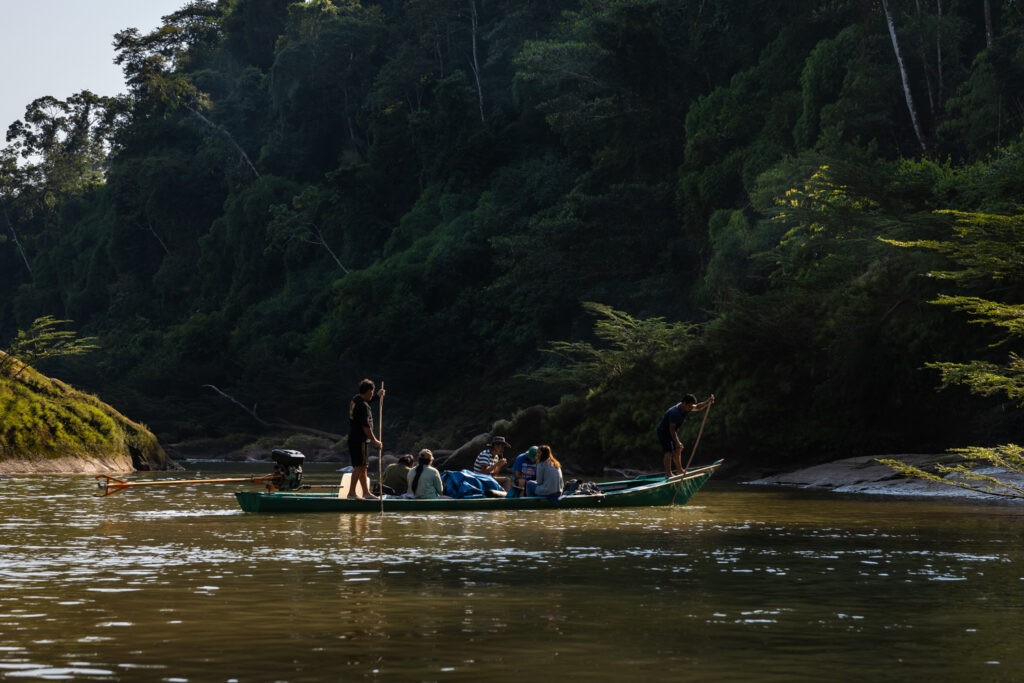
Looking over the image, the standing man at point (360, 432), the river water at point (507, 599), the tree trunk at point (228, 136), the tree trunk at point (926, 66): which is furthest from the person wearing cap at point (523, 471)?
the tree trunk at point (228, 136)

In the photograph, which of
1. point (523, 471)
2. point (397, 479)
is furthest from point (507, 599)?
point (523, 471)

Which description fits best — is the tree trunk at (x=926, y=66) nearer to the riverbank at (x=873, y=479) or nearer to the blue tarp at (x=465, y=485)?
the riverbank at (x=873, y=479)

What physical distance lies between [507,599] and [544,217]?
41880 millimetres

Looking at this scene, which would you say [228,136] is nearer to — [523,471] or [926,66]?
[926,66]

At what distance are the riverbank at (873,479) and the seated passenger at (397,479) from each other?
8938 mm

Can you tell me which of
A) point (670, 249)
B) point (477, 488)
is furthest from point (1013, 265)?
point (670, 249)

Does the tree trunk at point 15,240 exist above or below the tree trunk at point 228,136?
below

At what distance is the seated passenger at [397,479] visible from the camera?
19250 mm

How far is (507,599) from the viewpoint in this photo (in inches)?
359

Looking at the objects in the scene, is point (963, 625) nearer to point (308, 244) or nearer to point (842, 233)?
point (842, 233)

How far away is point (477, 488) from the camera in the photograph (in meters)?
19.1

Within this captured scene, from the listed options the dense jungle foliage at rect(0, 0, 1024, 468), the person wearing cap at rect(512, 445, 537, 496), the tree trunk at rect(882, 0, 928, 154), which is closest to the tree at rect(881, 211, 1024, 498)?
the dense jungle foliage at rect(0, 0, 1024, 468)

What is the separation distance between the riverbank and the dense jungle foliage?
5.65ft

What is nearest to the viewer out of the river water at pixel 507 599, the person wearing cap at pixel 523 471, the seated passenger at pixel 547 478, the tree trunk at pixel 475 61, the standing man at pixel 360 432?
the river water at pixel 507 599
